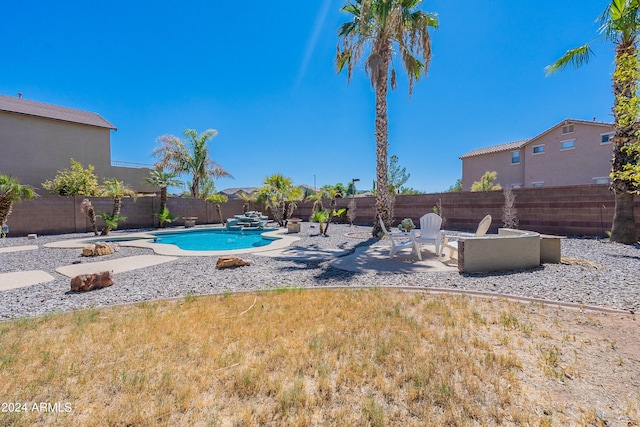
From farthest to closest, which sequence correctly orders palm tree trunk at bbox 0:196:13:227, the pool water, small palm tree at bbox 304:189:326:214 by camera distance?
small palm tree at bbox 304:189:326:214 < the pool water < palm tree trunk at bbox 0:196:13:227

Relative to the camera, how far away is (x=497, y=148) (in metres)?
26.5

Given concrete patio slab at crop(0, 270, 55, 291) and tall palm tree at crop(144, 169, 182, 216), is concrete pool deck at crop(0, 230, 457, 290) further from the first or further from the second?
tall palm tree at crop(144, 169, 182, 216)

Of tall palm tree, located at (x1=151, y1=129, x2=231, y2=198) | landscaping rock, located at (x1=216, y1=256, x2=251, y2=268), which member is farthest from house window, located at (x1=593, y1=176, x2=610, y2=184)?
tall palm tree, located at (x1=151, y1=129, x2=231, y2=198)

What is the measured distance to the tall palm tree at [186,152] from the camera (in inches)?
1006

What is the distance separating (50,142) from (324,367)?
98.2 ft

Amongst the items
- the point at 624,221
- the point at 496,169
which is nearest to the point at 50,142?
the point at 624,221

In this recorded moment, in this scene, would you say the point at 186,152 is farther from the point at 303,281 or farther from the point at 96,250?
the point at 303,281

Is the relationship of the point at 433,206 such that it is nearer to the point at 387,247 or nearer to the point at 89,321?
the point at 387,247

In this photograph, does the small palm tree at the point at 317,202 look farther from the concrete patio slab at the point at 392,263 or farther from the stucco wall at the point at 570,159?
the stucco wall at the point at 570,159

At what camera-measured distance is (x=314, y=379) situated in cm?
239

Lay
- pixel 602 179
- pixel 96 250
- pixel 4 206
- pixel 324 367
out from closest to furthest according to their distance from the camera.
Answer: pixel 324 367, pixel 96 250, pixel 4 206, pixel 602 179

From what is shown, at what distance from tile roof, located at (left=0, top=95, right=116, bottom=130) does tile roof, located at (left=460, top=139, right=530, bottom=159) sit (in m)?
34.6

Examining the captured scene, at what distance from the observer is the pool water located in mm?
12141

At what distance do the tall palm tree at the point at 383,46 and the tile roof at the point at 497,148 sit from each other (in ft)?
59.8
